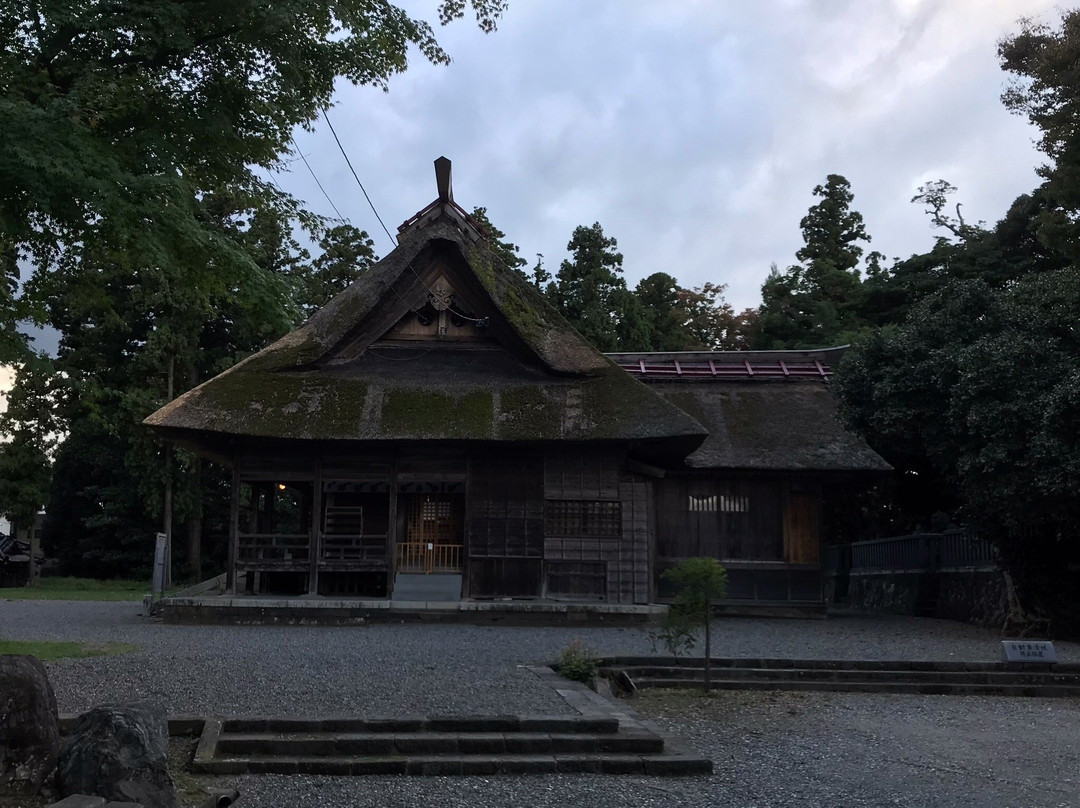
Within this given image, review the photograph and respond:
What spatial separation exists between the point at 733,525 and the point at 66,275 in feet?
45.9

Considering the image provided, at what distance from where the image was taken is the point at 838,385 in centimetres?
1945

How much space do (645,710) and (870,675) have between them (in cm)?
340

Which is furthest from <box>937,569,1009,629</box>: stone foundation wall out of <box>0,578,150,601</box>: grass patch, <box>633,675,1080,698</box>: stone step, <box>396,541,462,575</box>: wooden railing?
<box>0,578,150,601</box>: grass patch

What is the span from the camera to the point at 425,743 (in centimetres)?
717

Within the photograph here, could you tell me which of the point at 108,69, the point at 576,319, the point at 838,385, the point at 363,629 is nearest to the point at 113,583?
the point at 576,319

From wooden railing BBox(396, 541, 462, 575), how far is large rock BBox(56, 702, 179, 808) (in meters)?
16.0

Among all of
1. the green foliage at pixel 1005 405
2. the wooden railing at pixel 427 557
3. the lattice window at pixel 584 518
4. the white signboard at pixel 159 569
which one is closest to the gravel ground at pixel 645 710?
the green foliage at pixel 1005 405

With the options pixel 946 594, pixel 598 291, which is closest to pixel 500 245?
pixel 598 291

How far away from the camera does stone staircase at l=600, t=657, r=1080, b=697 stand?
36.6 ft

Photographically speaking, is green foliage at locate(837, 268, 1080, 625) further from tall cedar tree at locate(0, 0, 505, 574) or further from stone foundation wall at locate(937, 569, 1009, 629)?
tall cedar tree at locate(0, 0, 505, 574)

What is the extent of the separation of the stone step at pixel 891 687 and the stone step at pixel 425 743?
154 inches

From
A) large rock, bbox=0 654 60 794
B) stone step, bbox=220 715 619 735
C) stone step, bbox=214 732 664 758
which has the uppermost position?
large rock, bbox=0 654 60 794

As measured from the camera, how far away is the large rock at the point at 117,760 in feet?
16.7

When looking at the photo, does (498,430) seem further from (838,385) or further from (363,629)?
(838,385)
